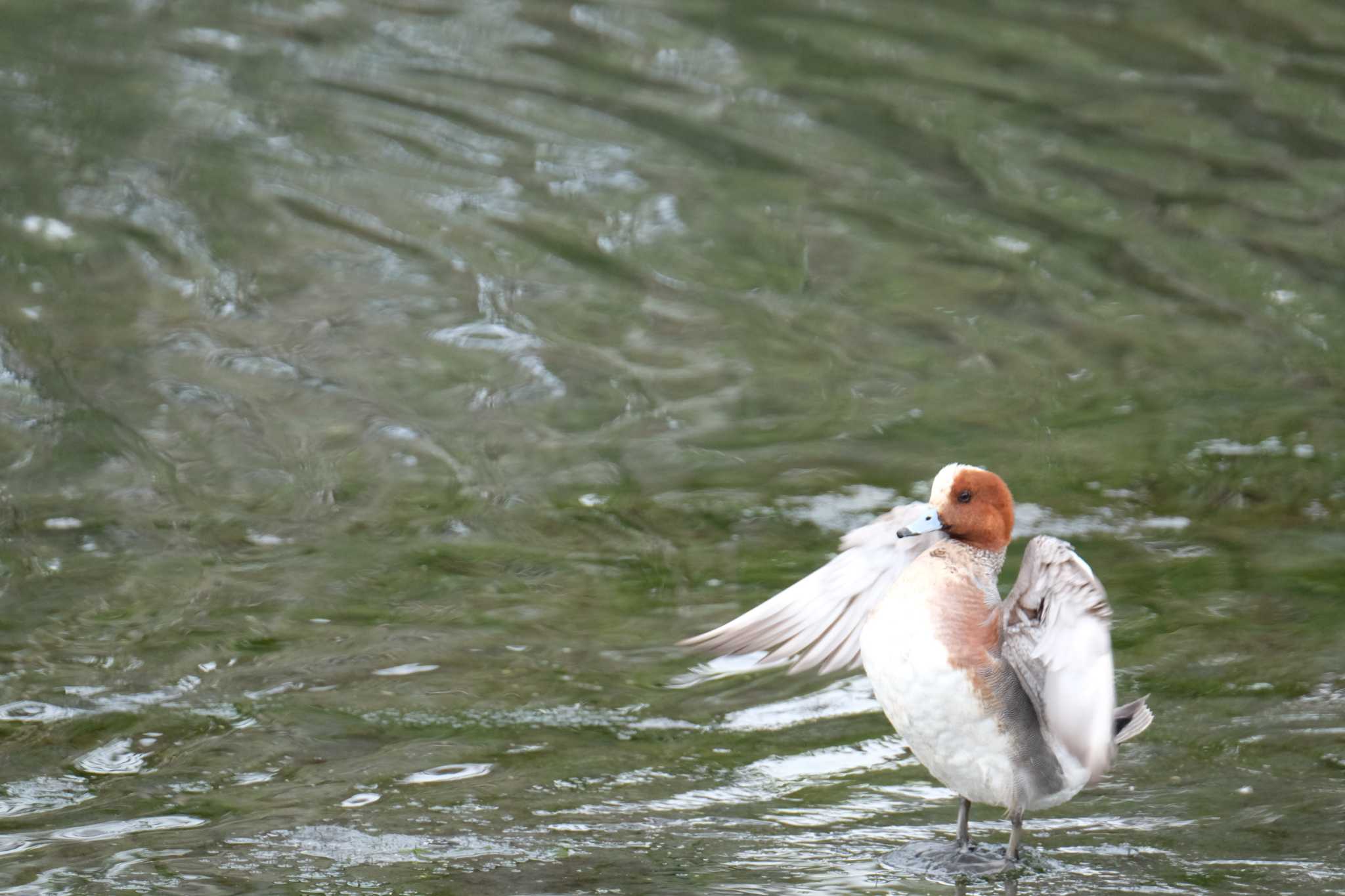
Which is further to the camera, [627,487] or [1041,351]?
[1041,351]

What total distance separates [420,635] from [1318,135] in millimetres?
7078

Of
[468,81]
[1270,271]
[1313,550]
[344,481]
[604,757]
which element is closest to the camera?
[604,757]

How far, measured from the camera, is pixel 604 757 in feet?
15.5

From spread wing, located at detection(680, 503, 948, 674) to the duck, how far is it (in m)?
0.01

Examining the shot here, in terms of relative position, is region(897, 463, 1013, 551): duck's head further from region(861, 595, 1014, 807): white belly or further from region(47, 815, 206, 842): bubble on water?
region(47, 815, 206, 842): bubble on water

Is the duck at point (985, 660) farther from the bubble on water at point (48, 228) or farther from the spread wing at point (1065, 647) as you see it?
the bubble on water at point (48, 228)

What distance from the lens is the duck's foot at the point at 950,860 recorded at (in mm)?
3773

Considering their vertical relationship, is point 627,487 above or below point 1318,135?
below

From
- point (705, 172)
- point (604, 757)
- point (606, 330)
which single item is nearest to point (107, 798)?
point (604, 757)

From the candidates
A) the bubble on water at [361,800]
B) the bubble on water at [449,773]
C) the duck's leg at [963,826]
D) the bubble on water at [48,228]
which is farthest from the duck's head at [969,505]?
the bubble on water at [48,228]

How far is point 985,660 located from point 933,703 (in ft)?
0.46

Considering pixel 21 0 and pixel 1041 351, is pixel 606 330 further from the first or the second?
pixel 21 0

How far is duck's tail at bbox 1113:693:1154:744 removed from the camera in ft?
12.4

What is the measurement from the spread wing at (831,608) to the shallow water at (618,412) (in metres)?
0.47
